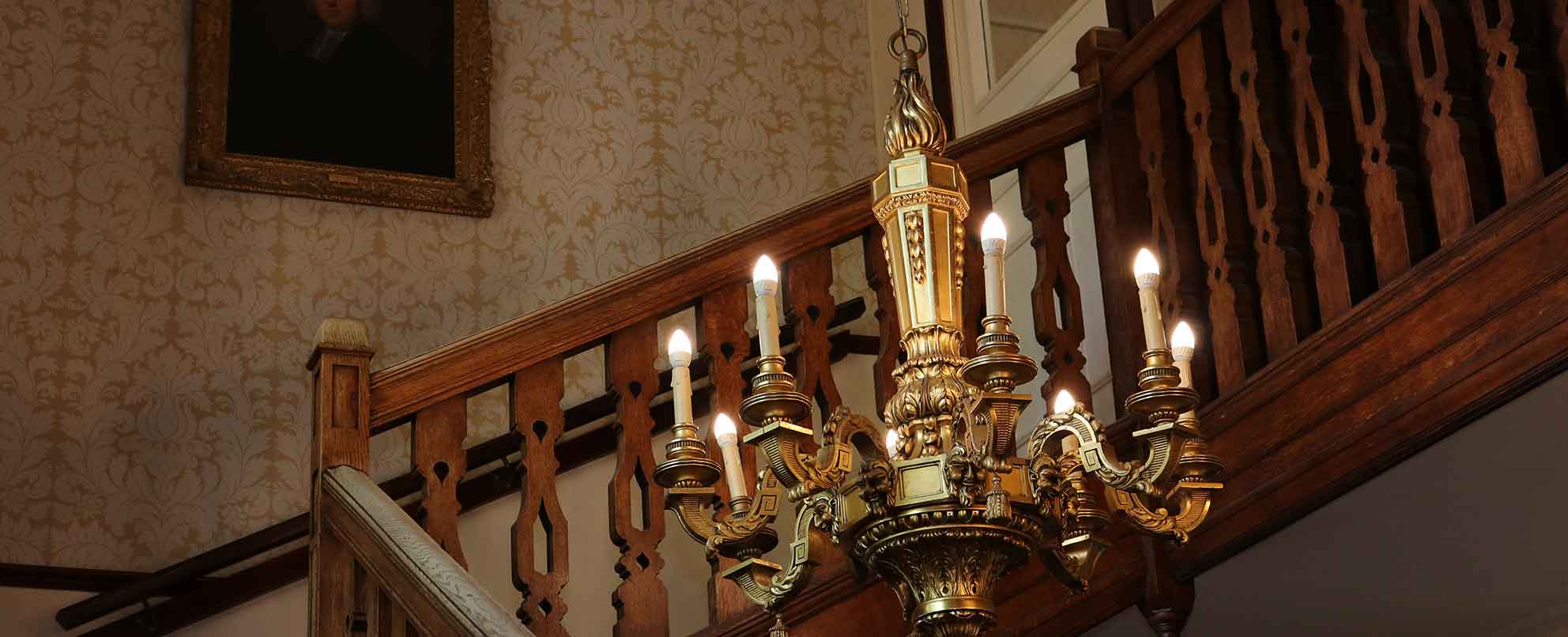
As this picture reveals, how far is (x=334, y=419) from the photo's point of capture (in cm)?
327

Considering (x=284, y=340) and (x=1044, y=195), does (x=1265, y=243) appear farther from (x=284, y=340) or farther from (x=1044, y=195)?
(x=284, y=340)

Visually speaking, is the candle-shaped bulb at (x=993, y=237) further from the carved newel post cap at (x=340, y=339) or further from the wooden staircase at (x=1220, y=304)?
the carved newel post cap at (x=340, y=339)

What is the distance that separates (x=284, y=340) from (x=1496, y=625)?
339 cm

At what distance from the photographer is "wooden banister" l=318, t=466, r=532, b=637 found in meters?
2.59

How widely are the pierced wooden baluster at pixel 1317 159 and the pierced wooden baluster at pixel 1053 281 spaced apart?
495 millimetres

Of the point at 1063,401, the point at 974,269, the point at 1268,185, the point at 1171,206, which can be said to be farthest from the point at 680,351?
the point at 1171,206

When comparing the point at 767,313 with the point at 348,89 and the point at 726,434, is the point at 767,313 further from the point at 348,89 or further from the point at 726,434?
the point at 348,89

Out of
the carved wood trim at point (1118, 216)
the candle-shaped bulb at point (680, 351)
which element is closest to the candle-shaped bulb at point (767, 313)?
the candle-shaped bulb at point (680, 351)

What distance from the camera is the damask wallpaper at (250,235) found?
16.1ft

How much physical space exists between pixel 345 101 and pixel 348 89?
4 cm

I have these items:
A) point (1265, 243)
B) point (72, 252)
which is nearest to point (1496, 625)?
point (1265, 243)

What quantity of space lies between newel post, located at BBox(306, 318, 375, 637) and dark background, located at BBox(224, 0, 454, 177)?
7.38ft

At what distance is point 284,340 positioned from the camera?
5.19 metres

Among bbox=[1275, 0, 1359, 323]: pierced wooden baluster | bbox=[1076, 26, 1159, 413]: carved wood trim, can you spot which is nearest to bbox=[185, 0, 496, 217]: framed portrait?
bbox=[1076, 26, 1159, 413]: carved wood trim
